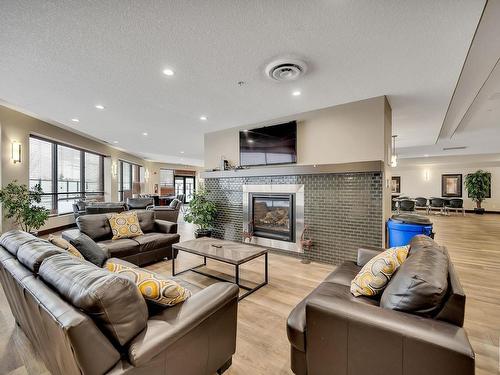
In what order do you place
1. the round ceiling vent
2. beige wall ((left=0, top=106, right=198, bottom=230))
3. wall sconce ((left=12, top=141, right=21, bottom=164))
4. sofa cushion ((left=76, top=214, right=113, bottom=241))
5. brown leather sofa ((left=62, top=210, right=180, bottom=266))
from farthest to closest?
wall sconce ((left=12, top=141, right=21, bottom=164)) → beige wall ((left=0, top=106, right=198, bottom=230)) → sofa cushion ((left=76, top=214, right=113, bottom=241)) → brown leather sofa ((left=62, top=210, right=180, bottom=266)) → the round ceiling vent

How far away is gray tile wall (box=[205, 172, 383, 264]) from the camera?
341 centimetres

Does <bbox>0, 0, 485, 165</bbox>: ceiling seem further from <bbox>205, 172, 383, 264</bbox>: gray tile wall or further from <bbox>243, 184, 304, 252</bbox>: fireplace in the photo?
<bbox>243, 184, 304, 252</bbox>: fireplace

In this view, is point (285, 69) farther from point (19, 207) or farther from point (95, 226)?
point (19, 207)

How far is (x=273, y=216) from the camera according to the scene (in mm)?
4453

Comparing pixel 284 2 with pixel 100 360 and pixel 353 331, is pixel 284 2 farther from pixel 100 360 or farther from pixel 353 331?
pixel 100 360

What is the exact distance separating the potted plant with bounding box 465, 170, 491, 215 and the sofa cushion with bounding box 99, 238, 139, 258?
40.9ft

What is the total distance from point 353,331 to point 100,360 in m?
1.18

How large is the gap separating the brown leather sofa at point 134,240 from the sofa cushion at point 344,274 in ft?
6.70

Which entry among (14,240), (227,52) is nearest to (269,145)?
(227,52)

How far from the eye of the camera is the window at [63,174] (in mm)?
5617

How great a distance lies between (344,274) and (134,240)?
2913mm

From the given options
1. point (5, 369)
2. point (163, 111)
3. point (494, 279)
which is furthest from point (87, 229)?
point (494, 279)

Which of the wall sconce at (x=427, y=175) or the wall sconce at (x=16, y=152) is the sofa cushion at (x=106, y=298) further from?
the wall sconce at (x=427, y=175)

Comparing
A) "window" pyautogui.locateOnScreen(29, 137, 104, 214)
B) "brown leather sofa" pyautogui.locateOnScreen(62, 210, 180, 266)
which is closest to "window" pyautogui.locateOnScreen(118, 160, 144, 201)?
"window" pyautogui.locateOnScreen(29, 137, 104, 214)
